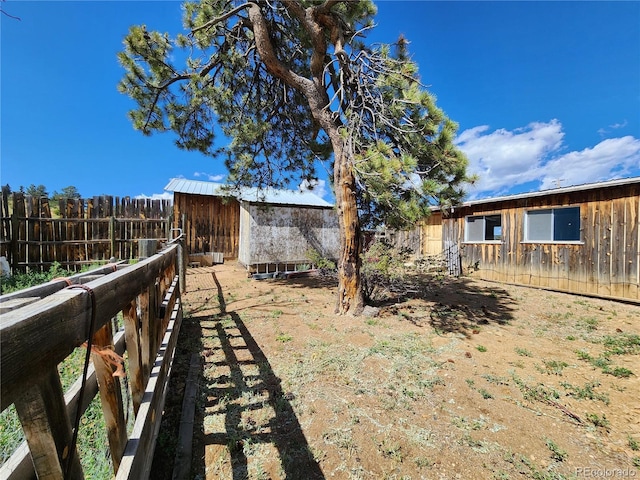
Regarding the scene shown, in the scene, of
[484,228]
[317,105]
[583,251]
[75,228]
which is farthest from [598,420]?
[75,228]

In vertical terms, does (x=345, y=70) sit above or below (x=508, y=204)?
above

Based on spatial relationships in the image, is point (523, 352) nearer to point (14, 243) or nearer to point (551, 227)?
point (551, 227)

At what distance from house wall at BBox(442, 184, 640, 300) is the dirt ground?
209 cm

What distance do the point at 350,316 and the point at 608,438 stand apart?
Answer: 11.3 feet

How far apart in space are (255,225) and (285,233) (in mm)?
1098

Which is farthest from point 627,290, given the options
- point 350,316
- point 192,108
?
point 192,108

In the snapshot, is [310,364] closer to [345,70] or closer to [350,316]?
[350,316]

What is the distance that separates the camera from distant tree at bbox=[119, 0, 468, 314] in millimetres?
4488

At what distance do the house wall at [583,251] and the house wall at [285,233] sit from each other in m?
4.92

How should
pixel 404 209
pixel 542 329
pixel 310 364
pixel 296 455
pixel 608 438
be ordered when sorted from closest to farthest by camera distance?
1. pixel 296 455
2. pixel 608 438
3. pixel 310 364
4. pixel 404 209
5. pixel 542 329

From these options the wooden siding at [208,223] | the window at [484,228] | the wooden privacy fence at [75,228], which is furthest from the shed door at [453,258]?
the wooden privacy fence at [75,228]

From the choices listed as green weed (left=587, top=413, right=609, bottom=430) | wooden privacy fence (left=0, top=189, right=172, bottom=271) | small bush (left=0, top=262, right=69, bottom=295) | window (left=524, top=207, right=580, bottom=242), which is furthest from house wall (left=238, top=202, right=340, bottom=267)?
green weed (left=587, top=413, right=609, bottom=430)

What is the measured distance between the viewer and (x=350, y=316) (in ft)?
17.2

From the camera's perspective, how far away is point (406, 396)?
2883 millimetres
